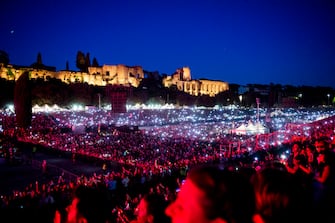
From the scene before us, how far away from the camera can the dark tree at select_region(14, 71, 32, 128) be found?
3264 cm

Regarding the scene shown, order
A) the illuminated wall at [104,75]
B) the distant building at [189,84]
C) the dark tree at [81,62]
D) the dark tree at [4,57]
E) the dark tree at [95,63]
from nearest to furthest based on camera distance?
the dark tree at [4,57]
the illuminated wall at [104,75]
the dark tree at [95,63]
the dark tree at [81,62]
the distant building at [189,84]

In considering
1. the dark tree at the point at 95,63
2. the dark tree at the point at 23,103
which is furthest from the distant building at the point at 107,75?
the dark tree at the point at 23,103

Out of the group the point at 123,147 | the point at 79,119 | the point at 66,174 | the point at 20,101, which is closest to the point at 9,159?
the point at 66,174

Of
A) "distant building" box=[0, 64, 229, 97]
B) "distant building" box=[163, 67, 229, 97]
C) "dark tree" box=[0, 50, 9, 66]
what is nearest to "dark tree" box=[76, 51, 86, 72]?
"distant building" box=[0, 64, 229, 97]

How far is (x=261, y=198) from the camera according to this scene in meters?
1.71

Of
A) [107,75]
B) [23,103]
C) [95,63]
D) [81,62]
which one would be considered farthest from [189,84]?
[23,103]

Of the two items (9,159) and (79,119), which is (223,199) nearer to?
(9,159)

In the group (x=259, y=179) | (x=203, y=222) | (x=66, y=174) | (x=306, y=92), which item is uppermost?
(x=306, y=92)

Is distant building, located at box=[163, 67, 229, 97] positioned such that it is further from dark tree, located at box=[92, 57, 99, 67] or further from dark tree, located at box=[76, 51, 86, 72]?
dark tree, located at box=[76, 51, 86, 72]

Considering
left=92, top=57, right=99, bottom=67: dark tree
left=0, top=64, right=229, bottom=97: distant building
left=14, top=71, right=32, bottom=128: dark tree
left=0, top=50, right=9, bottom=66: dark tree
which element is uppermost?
left=92, top=57, right=99, bottom=67: dark tree

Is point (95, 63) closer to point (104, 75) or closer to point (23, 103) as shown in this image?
point (104, 75)

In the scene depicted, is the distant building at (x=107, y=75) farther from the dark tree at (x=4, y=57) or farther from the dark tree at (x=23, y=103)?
the dark tree at (x=23, y=103)

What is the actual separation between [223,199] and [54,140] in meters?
25.1

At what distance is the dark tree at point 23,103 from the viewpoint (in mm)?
32641
